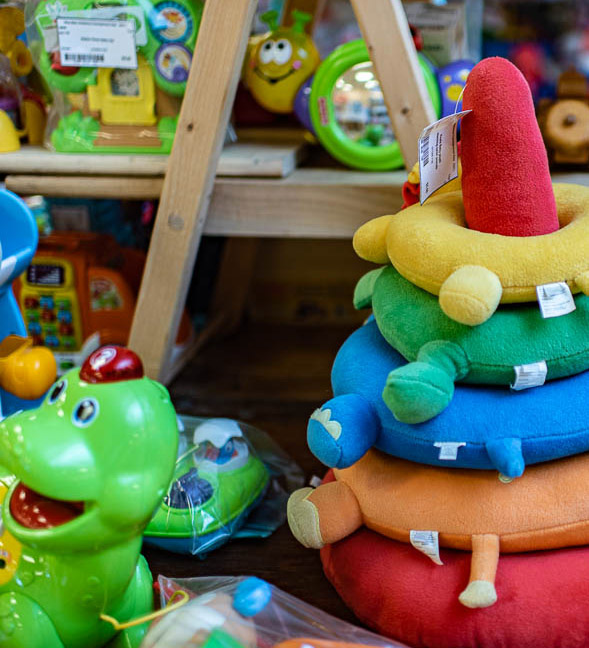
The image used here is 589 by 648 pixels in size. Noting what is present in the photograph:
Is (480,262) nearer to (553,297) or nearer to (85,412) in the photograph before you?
(553,297)

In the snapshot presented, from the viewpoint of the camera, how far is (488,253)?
30.7 inches

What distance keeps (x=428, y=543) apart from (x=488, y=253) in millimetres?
303

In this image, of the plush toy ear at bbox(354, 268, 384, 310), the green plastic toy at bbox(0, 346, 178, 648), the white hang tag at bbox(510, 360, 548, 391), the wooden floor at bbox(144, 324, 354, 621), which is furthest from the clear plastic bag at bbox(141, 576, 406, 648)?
the plush toy ear at bbox(354, 268, 384, 310)

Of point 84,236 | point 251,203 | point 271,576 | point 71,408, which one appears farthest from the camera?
point 84,236

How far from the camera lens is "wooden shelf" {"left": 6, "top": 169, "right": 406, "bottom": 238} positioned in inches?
45.9

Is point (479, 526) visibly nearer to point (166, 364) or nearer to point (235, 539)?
point (235, 539)

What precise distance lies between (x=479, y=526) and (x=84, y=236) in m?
0.99

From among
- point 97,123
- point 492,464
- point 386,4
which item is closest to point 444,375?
point 492,464

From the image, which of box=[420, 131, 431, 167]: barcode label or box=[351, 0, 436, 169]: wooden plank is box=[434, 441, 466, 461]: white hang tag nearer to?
box=[420, 131, 431, 167]: barcode label

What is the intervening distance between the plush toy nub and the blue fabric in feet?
0.57

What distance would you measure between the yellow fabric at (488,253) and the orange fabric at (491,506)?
7.7 inches

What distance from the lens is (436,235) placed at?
0.82 metres

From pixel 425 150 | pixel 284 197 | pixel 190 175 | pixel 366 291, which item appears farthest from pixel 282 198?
pixel 425 150

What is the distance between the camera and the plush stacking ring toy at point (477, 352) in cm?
76
